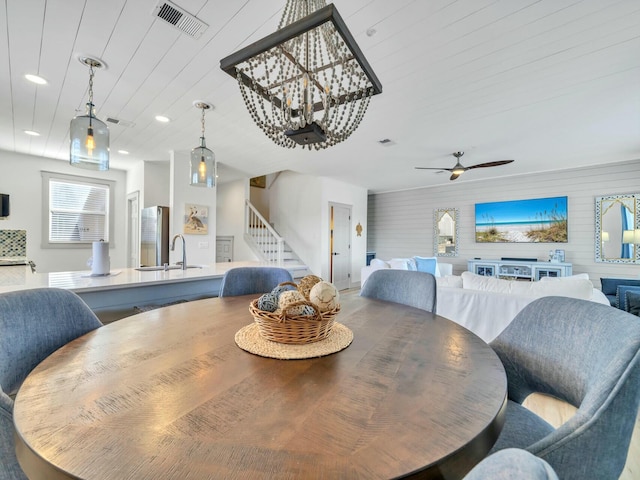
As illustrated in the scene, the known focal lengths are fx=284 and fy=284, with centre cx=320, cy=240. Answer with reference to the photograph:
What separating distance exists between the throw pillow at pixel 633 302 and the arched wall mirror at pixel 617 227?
2.73m

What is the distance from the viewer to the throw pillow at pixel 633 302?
8.84 feet

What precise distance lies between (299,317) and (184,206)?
4.30 metres

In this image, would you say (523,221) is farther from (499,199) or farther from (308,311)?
(308,311)

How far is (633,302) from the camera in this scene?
273 cm

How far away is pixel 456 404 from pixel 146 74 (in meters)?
3.05

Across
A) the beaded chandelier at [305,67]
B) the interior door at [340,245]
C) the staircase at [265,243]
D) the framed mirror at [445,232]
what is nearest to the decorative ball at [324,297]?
the beaded chandelier at [305,67]

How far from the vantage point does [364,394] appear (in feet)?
2.23

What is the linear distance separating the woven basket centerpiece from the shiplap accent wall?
6064 mm

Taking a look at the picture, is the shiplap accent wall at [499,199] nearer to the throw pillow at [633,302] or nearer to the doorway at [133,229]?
the throw pillow at [633,302]

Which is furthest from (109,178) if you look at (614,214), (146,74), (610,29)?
(614,214)

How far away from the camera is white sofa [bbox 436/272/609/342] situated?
2.36 metres

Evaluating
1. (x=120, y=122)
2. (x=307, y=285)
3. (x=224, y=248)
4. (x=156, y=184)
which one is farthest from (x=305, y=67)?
(x=224, y=248)

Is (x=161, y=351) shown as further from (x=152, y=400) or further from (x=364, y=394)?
(x=364, y=394)

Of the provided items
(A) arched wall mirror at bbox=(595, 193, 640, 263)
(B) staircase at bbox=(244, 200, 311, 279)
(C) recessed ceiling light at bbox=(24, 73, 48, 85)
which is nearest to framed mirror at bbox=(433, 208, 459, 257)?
(A) arched wall mirror at bbox=(595, 193, 640, 263)
